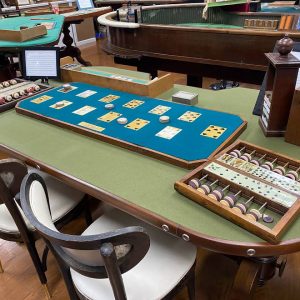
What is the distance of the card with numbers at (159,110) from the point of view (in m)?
1.54

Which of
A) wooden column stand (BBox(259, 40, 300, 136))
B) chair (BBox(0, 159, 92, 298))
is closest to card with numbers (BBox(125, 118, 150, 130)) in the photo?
chair (BBox(0, 159, 92, 298))

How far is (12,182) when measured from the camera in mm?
1189

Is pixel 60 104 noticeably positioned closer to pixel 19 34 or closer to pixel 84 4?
pixel 19 34

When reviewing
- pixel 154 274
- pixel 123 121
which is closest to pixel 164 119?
pixel 123 121

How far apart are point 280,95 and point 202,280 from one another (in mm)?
1035

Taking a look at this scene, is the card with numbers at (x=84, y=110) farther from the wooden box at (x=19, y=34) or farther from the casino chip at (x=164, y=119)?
the wooden box at (x=19, y=34)

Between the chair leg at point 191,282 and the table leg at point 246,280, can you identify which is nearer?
the table leg at point 246,280

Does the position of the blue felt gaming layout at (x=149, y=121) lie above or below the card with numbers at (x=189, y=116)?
below

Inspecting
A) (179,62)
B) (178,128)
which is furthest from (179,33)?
(178,128)

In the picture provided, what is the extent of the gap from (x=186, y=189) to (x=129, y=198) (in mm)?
195

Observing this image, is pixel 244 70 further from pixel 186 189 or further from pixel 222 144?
pixel 186 189

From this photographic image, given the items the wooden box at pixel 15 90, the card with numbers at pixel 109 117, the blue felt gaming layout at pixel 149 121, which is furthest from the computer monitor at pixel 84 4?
the card with numbers at pixel 109 117

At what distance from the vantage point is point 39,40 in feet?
8.57

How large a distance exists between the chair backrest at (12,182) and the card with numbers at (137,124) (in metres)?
0.50
